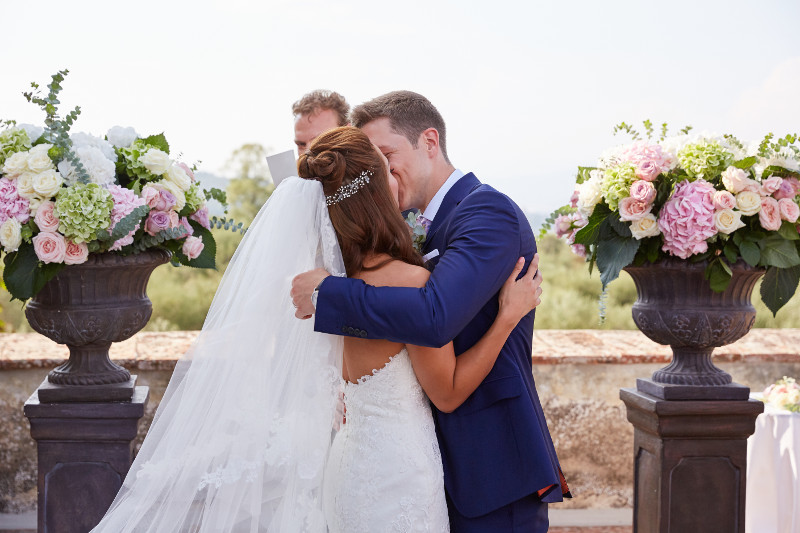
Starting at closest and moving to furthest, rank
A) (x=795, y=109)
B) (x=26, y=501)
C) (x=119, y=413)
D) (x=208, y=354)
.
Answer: (x=208, y=354), (x=119, y=413), (x=26, y=501), (x=795, y=109)

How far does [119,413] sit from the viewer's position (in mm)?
2881

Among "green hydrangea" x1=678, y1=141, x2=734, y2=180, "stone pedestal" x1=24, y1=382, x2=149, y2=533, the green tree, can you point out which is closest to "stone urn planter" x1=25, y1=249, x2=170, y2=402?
"stone pedestal" x1=24, y1=382, x2=149, y2=533

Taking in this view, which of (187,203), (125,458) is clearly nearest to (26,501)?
(125,458)

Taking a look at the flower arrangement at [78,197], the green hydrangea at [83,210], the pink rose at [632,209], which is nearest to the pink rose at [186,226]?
the flower arrangement at [78,197]

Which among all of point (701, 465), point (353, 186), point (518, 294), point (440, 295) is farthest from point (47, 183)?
point (701, 465)

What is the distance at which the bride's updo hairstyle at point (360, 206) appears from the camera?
6.50 ft

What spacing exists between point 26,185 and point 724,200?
247cm

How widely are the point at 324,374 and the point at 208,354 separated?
32 cm

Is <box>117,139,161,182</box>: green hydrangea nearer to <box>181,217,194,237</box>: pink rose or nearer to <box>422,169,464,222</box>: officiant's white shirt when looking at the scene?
<box>181,217,194,237</box>: pink rose

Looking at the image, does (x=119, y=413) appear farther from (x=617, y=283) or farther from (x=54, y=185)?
(x=617, y=283)

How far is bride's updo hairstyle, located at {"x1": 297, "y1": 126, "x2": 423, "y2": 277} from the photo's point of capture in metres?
1.98

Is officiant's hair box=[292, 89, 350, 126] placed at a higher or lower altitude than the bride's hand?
higher

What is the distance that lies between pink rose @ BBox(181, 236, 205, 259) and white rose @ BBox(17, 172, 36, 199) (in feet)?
1.80

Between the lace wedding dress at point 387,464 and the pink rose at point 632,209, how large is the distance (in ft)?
4.16
